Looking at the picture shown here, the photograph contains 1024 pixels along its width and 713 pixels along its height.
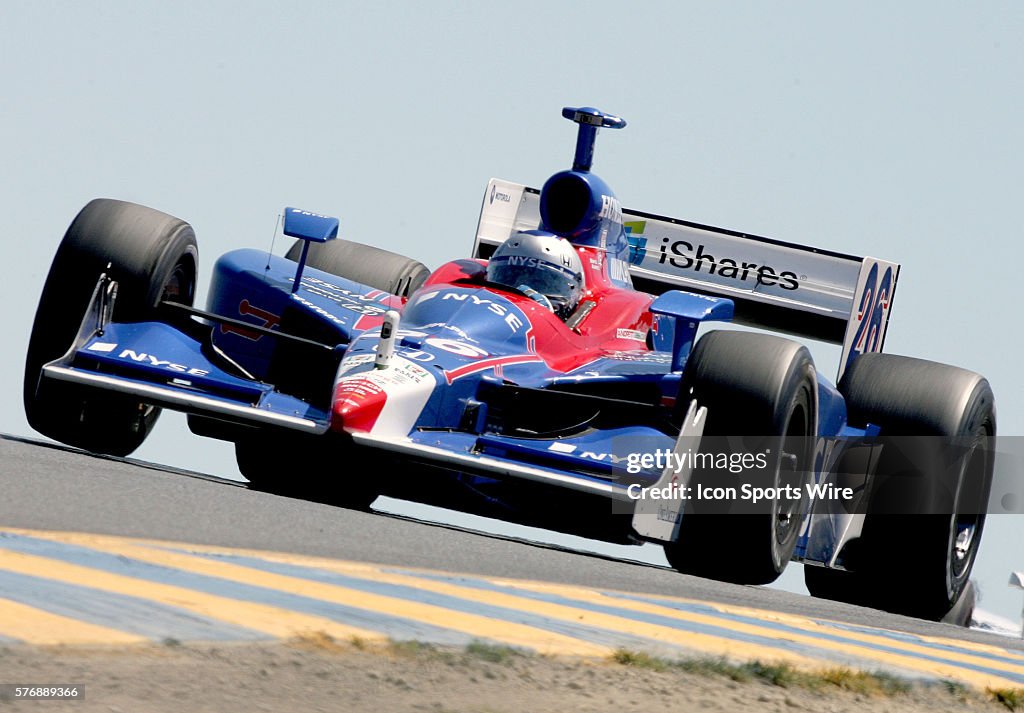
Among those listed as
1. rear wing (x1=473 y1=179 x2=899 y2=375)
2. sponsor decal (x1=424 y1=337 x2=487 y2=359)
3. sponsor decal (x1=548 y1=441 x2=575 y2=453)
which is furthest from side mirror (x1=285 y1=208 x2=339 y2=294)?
rear wing (x1=473 y1=179 x2=899 y2=375)

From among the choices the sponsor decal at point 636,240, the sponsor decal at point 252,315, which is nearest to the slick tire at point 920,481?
the sponsor decal at point 252,315

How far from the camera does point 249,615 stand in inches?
124

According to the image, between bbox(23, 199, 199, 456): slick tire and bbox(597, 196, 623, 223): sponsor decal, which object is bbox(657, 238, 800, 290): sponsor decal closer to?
bbox(597, 196, 623, 223): sponsor decal

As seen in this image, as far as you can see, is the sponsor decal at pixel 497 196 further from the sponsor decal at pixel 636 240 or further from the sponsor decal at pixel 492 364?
the sponsor decal at pixel 492 364

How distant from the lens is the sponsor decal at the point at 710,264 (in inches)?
451

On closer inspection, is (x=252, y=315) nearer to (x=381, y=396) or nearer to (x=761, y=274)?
(x=381, y=396)

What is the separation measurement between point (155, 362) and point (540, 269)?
2282 millimetres

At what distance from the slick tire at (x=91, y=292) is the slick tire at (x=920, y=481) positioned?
3597 millimetres

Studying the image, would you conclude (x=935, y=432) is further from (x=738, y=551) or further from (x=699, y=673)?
(x=699, y=673)

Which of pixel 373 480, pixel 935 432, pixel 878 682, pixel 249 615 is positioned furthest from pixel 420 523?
pixel 249 615

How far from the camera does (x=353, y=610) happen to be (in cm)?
343

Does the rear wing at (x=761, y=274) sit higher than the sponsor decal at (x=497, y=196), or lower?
lower

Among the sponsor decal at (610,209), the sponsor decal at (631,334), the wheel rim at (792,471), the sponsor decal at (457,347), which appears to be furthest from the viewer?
the sponsor decal at (610,209)

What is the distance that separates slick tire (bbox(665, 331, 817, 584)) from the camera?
6566mm
